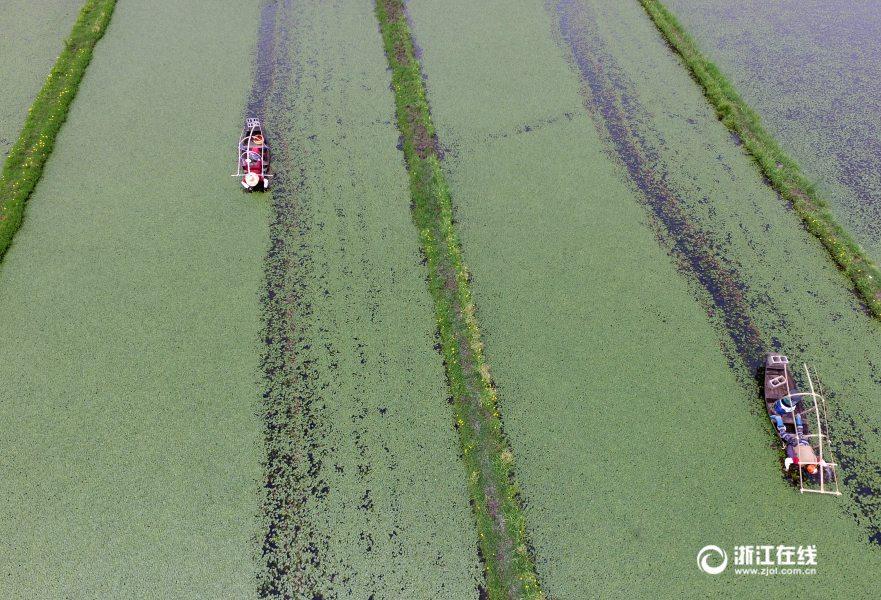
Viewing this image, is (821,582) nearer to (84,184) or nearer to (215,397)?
(215,397)

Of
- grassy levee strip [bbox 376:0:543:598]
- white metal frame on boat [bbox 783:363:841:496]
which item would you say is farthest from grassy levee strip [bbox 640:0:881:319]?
grassy levee strip [bbox 376:0:543:598]

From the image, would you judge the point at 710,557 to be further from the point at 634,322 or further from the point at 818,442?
the point at 634,322

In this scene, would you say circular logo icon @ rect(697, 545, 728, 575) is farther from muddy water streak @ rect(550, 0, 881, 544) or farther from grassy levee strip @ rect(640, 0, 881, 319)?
grassy levee strip @ rect(640, 0, 881, 319)

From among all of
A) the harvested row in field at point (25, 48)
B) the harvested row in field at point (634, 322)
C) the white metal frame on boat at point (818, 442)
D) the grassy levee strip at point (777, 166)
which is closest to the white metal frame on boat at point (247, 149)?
the harvested row in field at point (634, 322)

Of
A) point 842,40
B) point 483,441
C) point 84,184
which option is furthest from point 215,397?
point 842,40

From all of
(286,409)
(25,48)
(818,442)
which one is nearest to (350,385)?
(286,409)

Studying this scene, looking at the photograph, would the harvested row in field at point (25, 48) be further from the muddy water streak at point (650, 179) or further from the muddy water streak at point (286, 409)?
the muddy water streak at point (650, 179)
